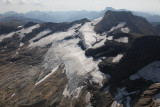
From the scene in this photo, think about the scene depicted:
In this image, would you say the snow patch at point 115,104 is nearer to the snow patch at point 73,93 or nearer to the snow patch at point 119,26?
the snow patch at point 73,93

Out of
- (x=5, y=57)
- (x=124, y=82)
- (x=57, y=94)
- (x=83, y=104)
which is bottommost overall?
(x=5, y=57)

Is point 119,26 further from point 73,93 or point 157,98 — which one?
point 157,98

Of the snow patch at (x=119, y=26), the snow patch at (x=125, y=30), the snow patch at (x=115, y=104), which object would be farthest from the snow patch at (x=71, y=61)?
the snow patch at (x=125, y=30)

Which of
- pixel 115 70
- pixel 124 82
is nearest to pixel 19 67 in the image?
pixel 115 70

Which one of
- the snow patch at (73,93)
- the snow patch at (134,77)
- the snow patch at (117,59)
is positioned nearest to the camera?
the snow patch at (134,77)

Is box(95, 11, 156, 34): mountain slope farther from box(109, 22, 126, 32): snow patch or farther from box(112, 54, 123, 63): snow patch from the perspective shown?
box(112, 54, 123, 63): snow patch

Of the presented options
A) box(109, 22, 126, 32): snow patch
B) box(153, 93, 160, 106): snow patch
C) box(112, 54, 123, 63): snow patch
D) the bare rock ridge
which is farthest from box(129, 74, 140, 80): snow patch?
box(109, 22, 126, 32): snow patch

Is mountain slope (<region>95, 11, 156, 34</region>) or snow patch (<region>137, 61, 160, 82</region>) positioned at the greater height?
snow patch (<region>137, 61, 160, 82</region>)

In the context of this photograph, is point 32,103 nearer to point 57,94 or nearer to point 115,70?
point 57,94
